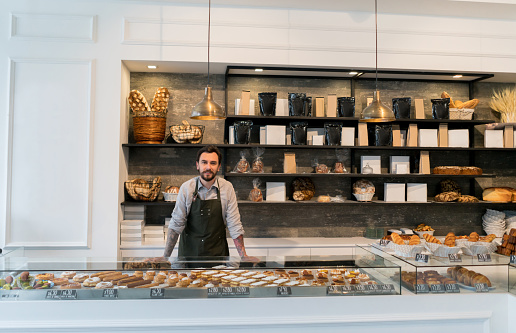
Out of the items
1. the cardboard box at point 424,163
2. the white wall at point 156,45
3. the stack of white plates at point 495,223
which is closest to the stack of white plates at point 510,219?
the stack of white plates at point 495,223

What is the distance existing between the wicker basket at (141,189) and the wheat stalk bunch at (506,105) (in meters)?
3.72

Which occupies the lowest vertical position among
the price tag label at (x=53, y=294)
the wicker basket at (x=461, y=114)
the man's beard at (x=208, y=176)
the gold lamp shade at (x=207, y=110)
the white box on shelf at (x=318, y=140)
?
the price tag label at (x=53, y=294)

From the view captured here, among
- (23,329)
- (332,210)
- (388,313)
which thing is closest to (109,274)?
(23,329)

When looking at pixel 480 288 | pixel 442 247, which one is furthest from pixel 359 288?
pixel 442 247

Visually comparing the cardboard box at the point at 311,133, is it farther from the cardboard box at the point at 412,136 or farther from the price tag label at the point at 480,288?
the price tag label at the point at 480,288

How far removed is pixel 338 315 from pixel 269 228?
2430 millimetres

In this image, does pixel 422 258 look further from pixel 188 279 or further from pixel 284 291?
pixel 188 279

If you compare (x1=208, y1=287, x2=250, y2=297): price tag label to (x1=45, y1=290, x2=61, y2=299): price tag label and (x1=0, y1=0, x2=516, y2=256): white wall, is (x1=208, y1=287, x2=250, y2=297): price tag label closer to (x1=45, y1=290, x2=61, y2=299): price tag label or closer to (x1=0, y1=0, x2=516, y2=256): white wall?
(x1=45, y1=290, x2=61, y2=299): price tag label

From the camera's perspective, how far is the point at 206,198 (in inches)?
125

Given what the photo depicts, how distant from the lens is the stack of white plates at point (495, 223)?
14.4 ft

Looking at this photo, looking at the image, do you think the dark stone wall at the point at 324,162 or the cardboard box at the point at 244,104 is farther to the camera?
the dark stone wall at the point at 324,162

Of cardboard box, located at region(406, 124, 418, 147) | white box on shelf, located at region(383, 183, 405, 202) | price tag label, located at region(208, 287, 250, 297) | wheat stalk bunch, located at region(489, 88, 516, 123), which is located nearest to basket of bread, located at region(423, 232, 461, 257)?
price tag label, located at region(208, 287, 250, 297)

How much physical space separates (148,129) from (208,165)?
122 cm

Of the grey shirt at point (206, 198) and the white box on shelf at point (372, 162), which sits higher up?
the white box on shelf at point (372, 162)
